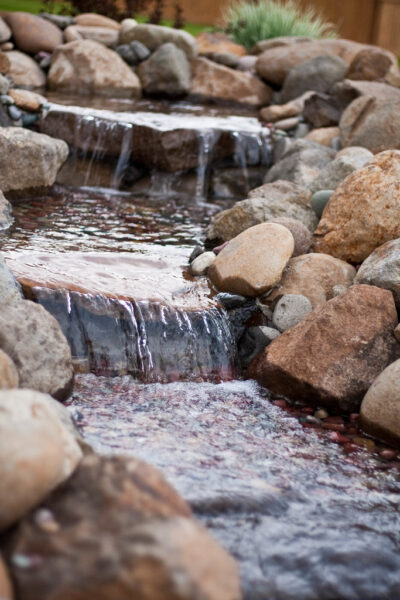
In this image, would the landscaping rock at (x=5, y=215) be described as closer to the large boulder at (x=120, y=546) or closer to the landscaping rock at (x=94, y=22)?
the large boulder at (x=120, y=546)

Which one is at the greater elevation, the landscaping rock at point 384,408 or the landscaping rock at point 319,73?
the landscaping rock at point 319,73

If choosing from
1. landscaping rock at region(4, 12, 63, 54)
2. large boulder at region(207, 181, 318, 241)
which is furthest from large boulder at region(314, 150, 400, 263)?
landscaping rock at region(4, 12, 63, 54)

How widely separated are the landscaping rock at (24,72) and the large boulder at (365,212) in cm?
658

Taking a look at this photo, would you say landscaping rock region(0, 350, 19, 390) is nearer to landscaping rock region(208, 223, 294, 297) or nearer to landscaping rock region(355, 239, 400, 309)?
landscaping rock region(208, 223, 294, 297)

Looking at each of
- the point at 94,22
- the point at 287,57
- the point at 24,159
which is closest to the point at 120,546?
the point at 24,159

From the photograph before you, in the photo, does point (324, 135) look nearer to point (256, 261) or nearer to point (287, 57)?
point (287, 57)

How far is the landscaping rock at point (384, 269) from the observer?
4.34 meters

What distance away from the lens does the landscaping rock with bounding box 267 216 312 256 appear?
5.11 meters

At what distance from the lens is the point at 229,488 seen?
298cm

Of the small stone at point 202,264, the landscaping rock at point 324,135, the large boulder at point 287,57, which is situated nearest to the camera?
the small stone at point 202,264

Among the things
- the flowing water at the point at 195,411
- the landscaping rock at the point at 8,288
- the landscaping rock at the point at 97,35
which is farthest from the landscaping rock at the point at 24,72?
the landscaping rock at the point at 8,288

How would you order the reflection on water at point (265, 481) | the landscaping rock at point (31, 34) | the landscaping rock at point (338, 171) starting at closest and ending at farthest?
the reflection on water at point (265, 481) → the landscaping rock at point (338, 171) → the landscaping rock at point (31, 34)

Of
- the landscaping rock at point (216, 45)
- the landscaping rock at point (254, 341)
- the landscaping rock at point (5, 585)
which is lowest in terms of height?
the landscaping rock at point (254, 341)

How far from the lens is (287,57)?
1098 cm
